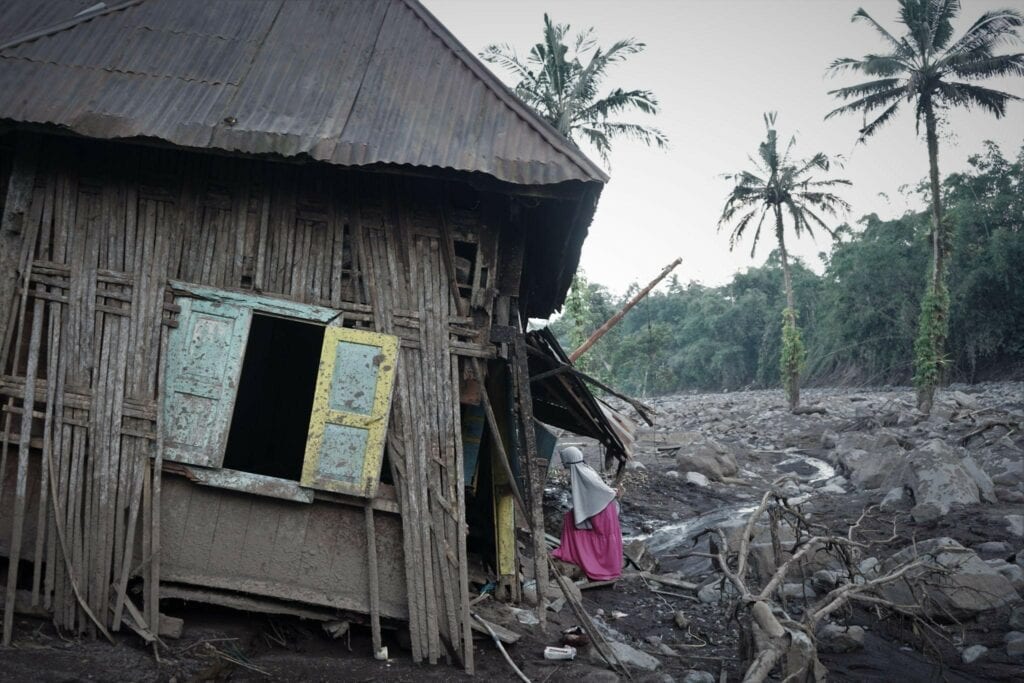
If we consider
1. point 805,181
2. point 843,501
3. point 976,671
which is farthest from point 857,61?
point 976,671

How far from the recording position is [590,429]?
331 inches

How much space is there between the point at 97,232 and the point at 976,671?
7.20 meters

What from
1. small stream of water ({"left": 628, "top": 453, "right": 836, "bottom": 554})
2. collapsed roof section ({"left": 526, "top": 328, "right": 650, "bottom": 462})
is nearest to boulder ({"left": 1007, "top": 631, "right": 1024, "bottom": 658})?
small stream of water ({"left": 628, "top": 453, "right": 836, "bottom": 554})

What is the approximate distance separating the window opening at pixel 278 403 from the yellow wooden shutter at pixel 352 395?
2.89 meters

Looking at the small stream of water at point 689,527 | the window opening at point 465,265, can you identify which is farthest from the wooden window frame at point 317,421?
the small stream of water at point 689,527

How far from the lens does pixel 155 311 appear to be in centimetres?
451

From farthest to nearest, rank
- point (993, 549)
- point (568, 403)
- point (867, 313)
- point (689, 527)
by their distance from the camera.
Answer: point (867, 313)
point (689, 527)
point (568, 403)
point (993, 549)

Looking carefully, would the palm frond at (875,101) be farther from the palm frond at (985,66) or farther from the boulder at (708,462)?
the boulder at (708,462)

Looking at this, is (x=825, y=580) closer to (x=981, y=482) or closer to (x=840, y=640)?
(x=840, y=640)

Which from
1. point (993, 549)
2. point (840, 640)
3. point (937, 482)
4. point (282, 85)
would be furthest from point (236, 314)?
point (937, 482)

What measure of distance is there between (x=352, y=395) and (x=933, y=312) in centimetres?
2038

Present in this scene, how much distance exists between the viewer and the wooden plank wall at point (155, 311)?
4.33 m

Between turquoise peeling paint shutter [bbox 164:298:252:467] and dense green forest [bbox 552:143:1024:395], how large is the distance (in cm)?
1548

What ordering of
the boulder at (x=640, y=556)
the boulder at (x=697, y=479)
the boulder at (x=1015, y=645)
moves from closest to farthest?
1. the boulder at (x=1015, y=645)
2. the boulder at (x=640, y=556)
3. the boulder at (x=697, y=479)
